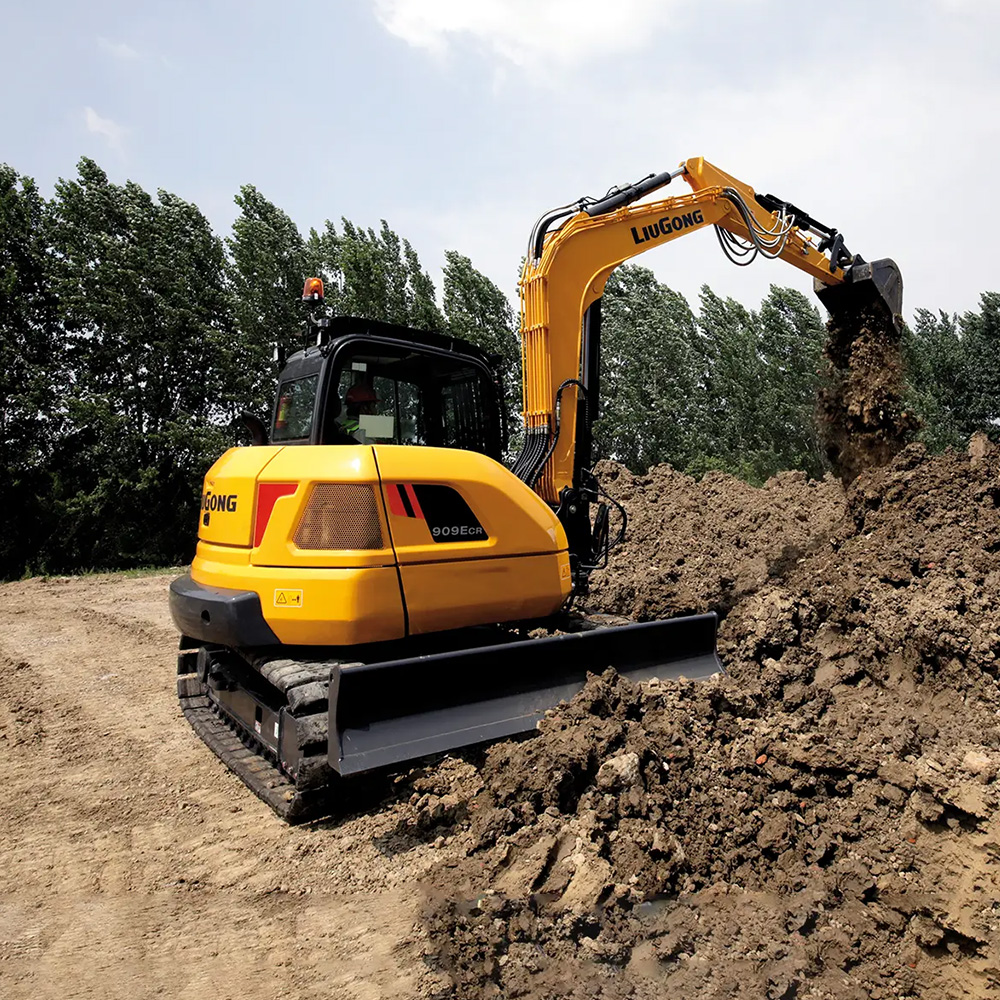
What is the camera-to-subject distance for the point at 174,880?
11.7 feet

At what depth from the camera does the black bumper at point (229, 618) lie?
3887 mm

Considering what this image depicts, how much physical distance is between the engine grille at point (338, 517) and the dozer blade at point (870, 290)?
5.77 meters

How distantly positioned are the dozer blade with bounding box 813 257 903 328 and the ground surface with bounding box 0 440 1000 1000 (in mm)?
2633

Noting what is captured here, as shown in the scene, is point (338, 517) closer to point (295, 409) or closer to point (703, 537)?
point (295, 409)

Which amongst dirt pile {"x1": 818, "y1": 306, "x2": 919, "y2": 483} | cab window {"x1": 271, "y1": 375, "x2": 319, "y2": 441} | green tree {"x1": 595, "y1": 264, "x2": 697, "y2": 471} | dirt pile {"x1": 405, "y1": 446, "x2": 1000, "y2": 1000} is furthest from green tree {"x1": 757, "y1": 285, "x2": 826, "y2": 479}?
cab window {"x1": 271, "y1": 375, "x2": 319, "y2": 441}

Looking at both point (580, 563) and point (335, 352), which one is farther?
point (580, 563)

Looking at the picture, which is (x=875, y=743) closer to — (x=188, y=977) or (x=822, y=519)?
(x=188, y=977)

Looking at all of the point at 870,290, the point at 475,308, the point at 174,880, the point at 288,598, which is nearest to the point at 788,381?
the point at 475,308

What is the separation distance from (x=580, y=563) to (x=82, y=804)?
3391mm

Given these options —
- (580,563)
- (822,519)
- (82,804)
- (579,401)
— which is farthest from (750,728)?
(822,519)

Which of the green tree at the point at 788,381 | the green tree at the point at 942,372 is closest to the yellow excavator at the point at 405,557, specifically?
the green tree at the point at 788,381

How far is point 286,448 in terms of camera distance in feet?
13.5

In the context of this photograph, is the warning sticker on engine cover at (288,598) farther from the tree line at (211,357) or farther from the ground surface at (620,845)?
the tree line at (211,357)

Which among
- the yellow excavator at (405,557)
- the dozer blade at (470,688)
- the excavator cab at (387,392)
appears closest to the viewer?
the dozer blade at (470,688)
